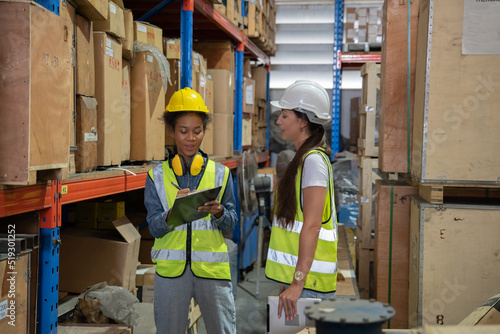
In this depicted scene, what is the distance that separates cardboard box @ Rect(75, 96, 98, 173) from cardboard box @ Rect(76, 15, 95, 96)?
0.06m

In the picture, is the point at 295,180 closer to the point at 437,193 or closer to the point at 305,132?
the point at 305,132

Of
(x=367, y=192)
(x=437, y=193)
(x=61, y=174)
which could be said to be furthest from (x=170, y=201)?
(x=367, y=192)

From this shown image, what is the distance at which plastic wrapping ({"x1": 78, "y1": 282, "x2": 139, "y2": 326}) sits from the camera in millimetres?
3322

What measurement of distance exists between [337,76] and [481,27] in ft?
23.8

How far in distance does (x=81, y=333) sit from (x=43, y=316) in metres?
0.60

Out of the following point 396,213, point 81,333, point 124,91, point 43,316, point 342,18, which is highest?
point 342,18

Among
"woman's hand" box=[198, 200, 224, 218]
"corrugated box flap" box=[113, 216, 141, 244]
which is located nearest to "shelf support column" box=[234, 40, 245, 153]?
"corrugated box flap" box=[113, 216, 141, 244]

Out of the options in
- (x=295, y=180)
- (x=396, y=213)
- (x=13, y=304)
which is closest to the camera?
(x=13, y=304)

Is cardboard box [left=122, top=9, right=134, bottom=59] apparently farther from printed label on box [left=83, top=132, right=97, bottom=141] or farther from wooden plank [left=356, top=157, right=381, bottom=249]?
wooden plank [left=356, top=157, right=381, bottom=249]

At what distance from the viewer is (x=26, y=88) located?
1907 millimetres

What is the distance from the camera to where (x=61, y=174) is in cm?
224

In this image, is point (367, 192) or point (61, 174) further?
point (367, 192)

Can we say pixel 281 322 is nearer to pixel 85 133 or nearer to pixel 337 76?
pixel 85 133

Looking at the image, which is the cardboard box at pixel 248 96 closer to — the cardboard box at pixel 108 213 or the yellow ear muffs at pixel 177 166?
the cardboard box at pixel 108 213
